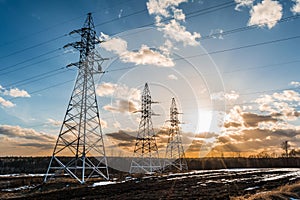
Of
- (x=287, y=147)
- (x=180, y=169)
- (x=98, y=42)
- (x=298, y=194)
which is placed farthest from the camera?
(x=287, y=147)

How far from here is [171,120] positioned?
51.9m

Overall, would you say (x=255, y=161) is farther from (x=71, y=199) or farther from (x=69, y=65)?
(x=71, y=199)

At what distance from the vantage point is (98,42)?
90.8 feet

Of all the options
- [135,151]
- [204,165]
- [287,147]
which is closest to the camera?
[135,151]

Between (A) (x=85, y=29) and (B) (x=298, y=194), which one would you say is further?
(A) (x=85, y=29)

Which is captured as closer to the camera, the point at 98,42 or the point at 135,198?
the point at 135,198

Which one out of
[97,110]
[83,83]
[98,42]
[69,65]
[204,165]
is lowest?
[204,165]

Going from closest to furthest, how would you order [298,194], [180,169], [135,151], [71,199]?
[298,194] → [71,199] → [135,151] → [180,169]

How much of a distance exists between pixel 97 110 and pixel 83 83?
3.01m

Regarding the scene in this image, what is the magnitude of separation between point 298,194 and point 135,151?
1087 inches

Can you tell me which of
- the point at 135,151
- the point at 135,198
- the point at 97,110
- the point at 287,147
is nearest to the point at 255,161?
the point at 287,147

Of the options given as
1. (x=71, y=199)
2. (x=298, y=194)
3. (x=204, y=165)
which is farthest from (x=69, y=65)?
(x=204, y=165)

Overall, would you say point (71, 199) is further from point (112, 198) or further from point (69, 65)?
point (69, 65)

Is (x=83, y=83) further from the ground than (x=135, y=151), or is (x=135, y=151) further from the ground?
(x=83, y=83)
